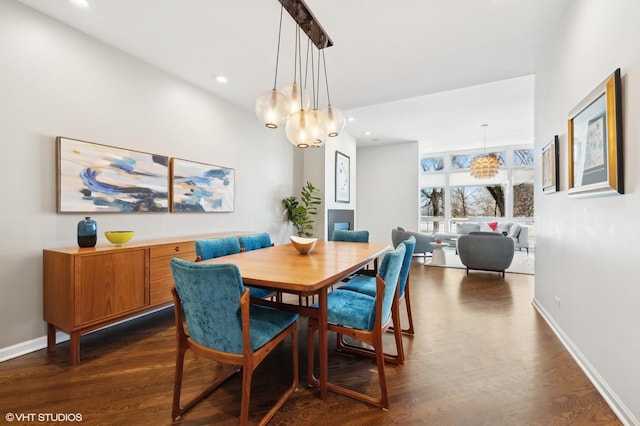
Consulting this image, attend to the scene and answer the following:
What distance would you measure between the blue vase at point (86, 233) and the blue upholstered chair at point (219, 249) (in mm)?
975

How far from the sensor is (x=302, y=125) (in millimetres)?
2268

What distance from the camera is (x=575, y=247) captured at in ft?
7.03

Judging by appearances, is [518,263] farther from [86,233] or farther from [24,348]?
[24,348]

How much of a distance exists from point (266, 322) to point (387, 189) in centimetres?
720

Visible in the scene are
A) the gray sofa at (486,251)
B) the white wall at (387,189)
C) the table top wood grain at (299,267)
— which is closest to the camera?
the table top wood grain at (299,267)

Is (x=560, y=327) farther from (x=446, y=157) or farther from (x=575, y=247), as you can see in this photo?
(x=446, y=157)

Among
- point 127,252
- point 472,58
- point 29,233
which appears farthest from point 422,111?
point 29,233

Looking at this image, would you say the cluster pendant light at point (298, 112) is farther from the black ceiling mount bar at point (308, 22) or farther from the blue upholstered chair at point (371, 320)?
the blue upholstered chair at point (371, 320)

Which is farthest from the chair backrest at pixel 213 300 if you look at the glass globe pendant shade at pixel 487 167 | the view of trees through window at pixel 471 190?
the view of trees through window at pixel 471 190

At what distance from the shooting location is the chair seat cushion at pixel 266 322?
4.77 ft

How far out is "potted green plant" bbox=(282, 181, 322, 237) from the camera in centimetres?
535

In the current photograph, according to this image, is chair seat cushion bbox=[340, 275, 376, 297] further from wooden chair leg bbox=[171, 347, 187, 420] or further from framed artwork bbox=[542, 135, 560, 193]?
framed artwork bbox=[542, 135, 560, 193]

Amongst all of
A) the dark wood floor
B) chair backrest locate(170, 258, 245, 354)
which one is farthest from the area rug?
chair backrest locate(170, 258, 245, 354)

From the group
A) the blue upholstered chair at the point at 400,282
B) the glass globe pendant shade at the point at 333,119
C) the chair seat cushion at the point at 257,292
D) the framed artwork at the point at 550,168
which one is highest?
the glass globe pendant shade at the point at 333,119
